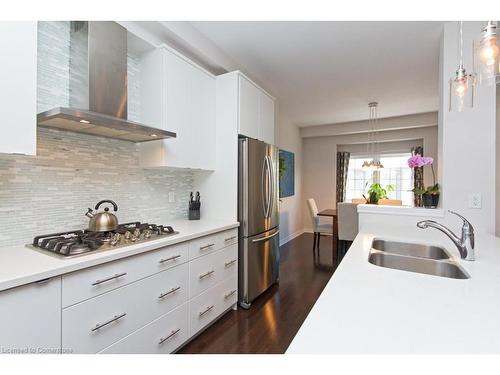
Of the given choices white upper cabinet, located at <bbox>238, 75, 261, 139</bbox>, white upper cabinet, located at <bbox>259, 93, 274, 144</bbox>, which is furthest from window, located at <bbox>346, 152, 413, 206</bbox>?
white upper cabinet, located at <bbox>238, 75, 261, 139</bbox>

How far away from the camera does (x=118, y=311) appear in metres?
1.35

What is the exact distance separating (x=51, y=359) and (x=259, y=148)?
7.26ft

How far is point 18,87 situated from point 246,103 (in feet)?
5.92

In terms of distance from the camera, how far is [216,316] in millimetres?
2102

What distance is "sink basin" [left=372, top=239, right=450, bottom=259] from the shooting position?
5.39 ft

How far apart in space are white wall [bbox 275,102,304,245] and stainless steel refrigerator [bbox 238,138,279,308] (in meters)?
2.03

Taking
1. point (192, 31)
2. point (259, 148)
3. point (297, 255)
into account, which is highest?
point (192, 31)

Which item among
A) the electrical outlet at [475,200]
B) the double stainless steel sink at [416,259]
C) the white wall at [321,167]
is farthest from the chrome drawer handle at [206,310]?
the white wall at [321,167]

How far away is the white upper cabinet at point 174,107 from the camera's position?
1.98 meters

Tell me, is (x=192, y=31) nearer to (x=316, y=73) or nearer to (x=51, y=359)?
(x=316, y=73)

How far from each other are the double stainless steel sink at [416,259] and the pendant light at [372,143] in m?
3.01

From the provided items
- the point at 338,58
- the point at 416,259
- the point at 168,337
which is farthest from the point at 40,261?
the point at 338,58

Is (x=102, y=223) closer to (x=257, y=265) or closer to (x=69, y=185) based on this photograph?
(x=69, y=185)
